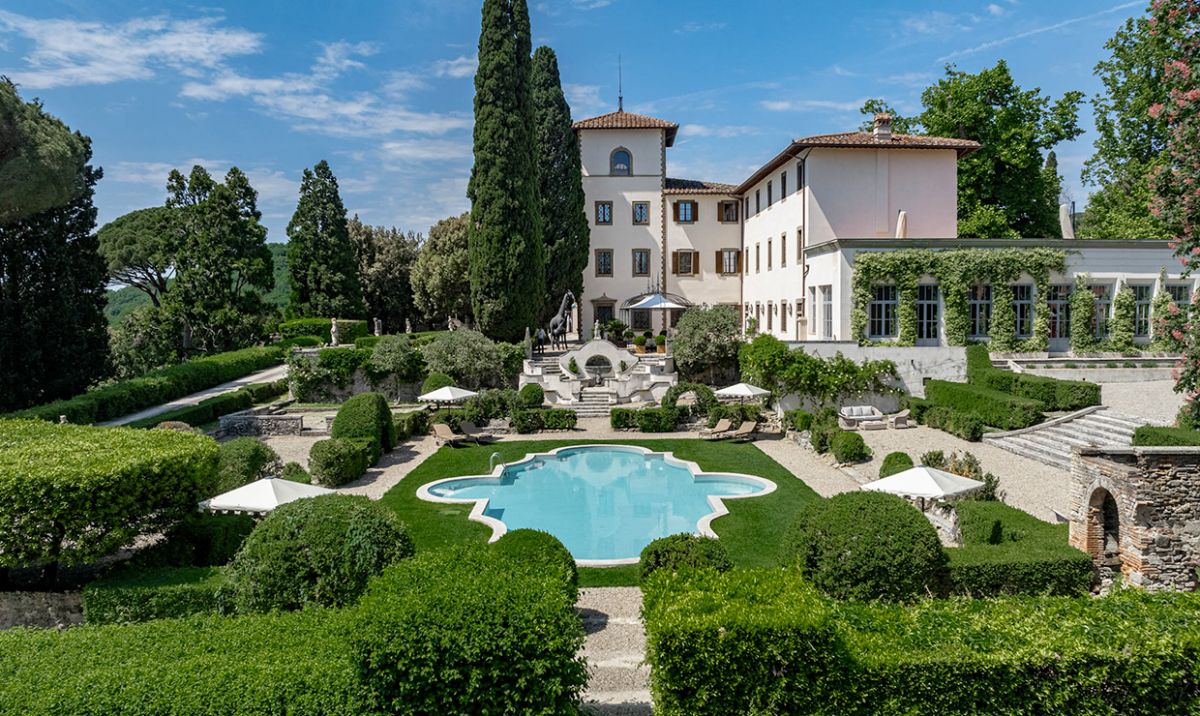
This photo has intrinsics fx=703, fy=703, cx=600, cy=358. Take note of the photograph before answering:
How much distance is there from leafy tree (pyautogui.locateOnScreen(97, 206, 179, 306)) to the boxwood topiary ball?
167ft

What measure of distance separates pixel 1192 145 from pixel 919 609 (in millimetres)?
11615

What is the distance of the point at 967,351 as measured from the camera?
26359 mm

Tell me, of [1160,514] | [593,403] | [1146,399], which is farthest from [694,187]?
[1160,514]

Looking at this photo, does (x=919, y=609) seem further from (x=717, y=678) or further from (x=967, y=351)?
(x=967, y=351)

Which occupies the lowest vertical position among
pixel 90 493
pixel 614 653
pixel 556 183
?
pixel 614 653

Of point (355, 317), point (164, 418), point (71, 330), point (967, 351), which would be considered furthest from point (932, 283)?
point (355, 317)

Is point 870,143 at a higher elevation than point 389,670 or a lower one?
higher

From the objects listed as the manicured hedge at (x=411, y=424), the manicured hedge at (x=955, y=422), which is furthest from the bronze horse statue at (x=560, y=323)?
the manicured hedge at (x=955, y=422)

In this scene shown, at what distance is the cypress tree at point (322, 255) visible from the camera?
46781 millimetres

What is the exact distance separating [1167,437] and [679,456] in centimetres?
1195

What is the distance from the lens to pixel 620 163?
4300 centimetres

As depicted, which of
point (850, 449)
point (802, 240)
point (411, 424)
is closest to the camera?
point (850, 449)

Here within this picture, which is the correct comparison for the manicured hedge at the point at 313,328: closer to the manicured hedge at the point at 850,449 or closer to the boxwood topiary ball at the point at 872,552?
the manicured hedge at the point at 850,449

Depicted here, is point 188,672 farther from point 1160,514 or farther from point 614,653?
point 1160,514
